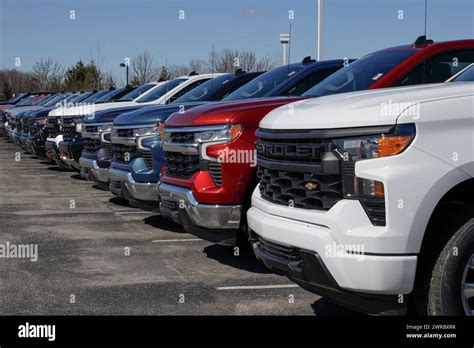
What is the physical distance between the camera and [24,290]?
21.1ft

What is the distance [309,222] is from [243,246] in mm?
2810

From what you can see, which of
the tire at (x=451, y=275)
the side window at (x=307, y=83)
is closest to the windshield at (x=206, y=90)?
the side window at (x=307, y=83)

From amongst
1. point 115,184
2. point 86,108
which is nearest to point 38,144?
point 86,108

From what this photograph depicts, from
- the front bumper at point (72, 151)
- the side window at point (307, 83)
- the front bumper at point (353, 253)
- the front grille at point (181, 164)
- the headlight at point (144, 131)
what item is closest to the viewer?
the front bumper at point (353, 253)

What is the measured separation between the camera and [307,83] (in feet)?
28.8

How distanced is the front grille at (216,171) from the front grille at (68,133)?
Answer: 28.4 feet

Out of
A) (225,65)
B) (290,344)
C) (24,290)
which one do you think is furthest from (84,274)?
(225,65)

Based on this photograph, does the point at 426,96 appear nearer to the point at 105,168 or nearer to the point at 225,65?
the point at 105,168

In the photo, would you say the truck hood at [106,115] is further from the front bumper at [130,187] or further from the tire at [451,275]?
the tire at [451,275]

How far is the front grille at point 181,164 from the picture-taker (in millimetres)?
7099

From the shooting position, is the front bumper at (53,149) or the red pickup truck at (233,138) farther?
the front bumper at (53,149)

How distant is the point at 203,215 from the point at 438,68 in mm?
2616

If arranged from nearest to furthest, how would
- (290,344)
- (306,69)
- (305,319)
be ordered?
(290,344), (305,319), (306,69)

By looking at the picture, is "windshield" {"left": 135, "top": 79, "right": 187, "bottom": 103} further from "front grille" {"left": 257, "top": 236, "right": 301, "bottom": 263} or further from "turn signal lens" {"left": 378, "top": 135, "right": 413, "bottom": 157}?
"turn signal lens" {"left": 378, "top": 135, "right": 413, "bottom": 157}
